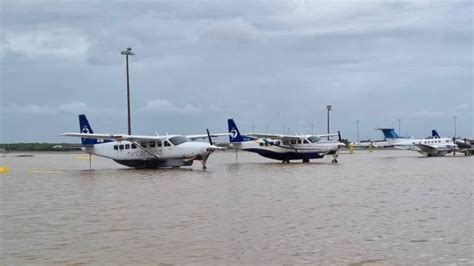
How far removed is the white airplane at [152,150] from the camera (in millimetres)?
38844

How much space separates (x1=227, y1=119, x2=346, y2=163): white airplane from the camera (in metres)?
50.2

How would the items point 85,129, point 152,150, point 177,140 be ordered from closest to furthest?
point 177,140, point 152,150, point 85,129

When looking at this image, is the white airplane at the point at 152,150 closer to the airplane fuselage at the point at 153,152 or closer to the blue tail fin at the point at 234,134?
the airplane fuselage at the point at 153,152

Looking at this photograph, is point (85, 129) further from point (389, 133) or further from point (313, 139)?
point (389, 133)

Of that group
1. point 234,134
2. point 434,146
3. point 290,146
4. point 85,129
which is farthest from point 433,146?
point 85,129

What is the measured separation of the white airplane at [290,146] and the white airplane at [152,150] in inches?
504

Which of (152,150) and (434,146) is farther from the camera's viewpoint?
(434,146)

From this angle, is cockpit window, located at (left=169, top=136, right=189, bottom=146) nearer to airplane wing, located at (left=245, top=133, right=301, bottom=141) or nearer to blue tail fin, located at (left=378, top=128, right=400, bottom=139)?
airplane wing, located at (left=245, top=133, right=301, bottom=141)

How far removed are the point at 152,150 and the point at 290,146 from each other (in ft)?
48.9

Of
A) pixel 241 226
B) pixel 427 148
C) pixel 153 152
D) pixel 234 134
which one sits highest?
pixel 234 134

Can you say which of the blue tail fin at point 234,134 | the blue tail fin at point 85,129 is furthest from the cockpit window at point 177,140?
the blue tail fin at point 234,134

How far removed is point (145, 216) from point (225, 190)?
7.72 meters

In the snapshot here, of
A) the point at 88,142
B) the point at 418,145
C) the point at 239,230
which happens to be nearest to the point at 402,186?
the point at 239,230

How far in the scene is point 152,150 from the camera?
3978 centimetres
